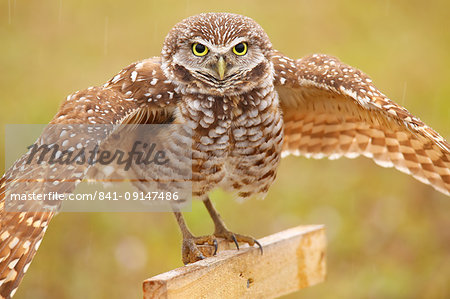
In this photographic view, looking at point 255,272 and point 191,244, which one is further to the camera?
point 191,244

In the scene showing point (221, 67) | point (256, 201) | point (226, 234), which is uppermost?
point (221, 67)

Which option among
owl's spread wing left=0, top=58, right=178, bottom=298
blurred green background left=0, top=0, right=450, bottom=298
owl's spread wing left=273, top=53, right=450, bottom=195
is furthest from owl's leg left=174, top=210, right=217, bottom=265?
blurred green background left=0, top=0, right=450, bottom=298

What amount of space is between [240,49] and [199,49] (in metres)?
0.18

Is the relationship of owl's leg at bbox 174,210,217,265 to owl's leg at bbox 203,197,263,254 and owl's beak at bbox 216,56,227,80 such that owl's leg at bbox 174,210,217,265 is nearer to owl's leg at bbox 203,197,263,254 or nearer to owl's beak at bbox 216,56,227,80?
owl's leg at bbox 203,197,263,254

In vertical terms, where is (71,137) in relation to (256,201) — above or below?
above

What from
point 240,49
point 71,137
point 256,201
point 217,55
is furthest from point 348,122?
point 256,201

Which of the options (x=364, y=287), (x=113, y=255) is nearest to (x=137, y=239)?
(x=113, y=255)

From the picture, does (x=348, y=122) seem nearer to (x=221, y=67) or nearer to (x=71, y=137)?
(x=221, y=67)

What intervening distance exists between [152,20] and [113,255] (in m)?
2.45

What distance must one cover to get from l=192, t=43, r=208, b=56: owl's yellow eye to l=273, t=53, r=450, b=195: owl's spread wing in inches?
18.9

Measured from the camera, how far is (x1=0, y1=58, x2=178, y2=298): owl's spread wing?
2.10 m

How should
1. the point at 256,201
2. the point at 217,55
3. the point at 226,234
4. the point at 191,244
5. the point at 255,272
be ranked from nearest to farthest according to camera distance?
the point at 217,55
the point at 255,272
the point at 191,244
the point at 226,234
the point at 256,201

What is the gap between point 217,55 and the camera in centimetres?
263

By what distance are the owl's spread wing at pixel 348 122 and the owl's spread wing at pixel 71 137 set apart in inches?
25.5
